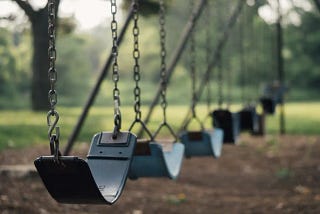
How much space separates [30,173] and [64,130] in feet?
21.8

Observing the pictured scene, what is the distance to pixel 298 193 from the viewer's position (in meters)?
5.47

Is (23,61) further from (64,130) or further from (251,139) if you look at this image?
(251,139)

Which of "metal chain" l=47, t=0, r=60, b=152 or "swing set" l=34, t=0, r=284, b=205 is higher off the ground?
"metal chain" l=47, t=0, r=60, b=152

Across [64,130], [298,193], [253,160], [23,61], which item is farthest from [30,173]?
[23,61]

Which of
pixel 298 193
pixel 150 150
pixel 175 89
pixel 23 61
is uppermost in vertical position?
pixel 150 150

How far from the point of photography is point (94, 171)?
8.72ft

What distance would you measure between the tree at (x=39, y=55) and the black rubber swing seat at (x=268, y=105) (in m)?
9.55

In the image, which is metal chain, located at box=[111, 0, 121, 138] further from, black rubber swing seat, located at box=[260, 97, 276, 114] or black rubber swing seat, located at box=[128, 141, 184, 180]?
black rubber swing seat, located at box=[260, 97, 276, 114]

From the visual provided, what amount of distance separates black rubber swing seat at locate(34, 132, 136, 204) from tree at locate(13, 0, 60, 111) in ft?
46.0

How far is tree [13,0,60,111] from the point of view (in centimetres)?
1645

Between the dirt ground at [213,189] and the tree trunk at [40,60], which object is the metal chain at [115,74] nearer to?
the dirt ground at [213,189]

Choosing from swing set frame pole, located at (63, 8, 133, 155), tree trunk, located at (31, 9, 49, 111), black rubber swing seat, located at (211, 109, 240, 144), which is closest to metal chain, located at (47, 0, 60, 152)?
black rubber swing seat, located at (211, 109, 240, 144)

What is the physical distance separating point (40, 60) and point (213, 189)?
1214 centimetres

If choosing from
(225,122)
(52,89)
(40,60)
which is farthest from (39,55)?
(52,89)
